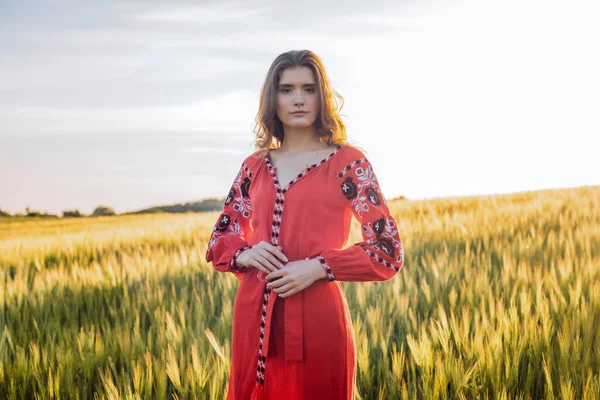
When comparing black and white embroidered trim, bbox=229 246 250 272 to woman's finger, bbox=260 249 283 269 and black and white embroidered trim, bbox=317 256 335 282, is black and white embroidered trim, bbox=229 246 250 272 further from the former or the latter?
black and white embroidered trim, bbox=317 256 335 282

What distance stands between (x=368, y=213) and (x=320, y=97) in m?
0.49

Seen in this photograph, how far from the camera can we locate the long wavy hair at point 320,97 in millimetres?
2102

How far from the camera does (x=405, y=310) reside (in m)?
3.27

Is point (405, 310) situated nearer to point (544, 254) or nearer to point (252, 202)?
point (252, 202)

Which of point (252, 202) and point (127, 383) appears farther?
point (127, 383)

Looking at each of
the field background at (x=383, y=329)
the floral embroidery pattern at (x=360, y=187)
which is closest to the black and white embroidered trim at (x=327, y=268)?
the floral embroidery pattern at (x=360, y=187)

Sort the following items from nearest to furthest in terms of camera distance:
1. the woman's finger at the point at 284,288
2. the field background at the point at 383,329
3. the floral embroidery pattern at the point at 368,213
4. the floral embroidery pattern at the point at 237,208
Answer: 1. the woman's finger at the point at 284,288
2. the floral embroidery pattern at the point at 368,213
3. the floral embroidery pattern at the point at 237,208
4. the field background at the point at 383,329

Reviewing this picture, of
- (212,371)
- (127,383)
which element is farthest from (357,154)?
(127,383)

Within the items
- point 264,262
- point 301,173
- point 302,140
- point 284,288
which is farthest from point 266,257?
point 302,140

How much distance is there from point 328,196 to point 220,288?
2.44 metres

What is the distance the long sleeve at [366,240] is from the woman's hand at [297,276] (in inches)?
1.2

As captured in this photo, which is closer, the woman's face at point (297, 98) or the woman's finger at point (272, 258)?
the woman's finger at point (272, 258)

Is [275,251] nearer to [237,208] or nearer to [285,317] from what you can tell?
[285,317]

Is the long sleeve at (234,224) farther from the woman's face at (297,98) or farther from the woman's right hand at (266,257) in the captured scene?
the woman's face at (297,98)
